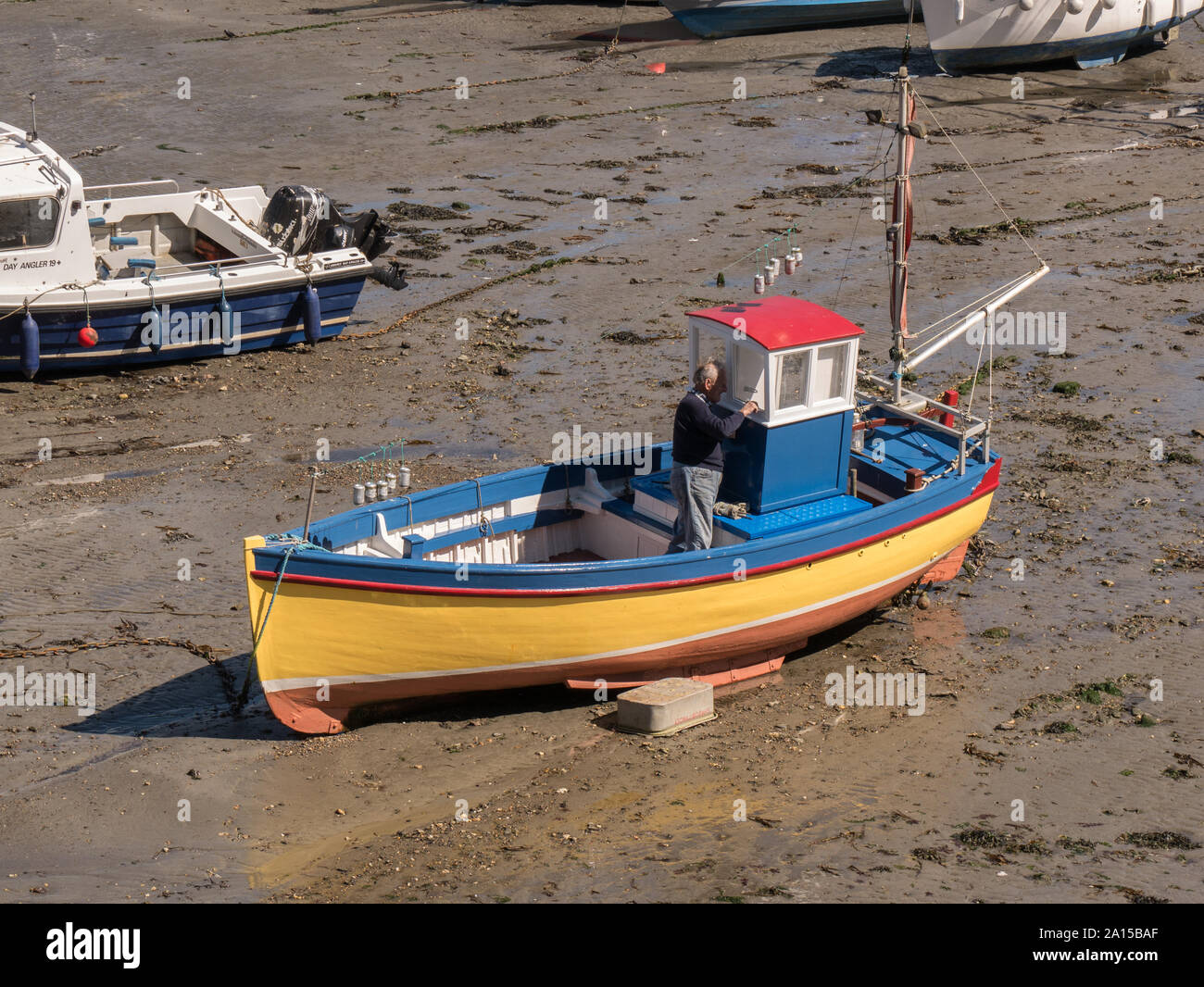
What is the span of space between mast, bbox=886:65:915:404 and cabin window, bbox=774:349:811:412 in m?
1.64

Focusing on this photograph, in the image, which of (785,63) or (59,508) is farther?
(785,63)

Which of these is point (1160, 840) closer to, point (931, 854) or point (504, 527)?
point (931, 854)

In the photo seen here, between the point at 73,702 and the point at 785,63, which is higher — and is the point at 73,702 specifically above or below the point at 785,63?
below

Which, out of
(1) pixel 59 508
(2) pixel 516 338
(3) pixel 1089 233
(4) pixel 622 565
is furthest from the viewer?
(3) pixel 1089 233

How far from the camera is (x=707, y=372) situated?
1127 cm

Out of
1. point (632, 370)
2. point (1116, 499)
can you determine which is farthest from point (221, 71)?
point (1116, 499)

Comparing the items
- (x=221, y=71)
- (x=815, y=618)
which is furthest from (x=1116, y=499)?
(x=221, y=71)

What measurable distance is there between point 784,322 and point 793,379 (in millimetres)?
439

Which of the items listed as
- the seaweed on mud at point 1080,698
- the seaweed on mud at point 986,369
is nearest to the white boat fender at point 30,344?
the seaweed on mud at point 986,369

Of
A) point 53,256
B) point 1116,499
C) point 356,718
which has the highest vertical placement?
point 53,256

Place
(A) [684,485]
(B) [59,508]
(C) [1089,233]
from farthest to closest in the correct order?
(C) [1089,233] < (B) [59,508] < (A) [684,485]

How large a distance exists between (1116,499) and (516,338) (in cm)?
736

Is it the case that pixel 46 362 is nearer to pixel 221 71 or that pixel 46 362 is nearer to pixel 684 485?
pixel 684 485

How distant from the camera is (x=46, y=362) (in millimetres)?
16625
